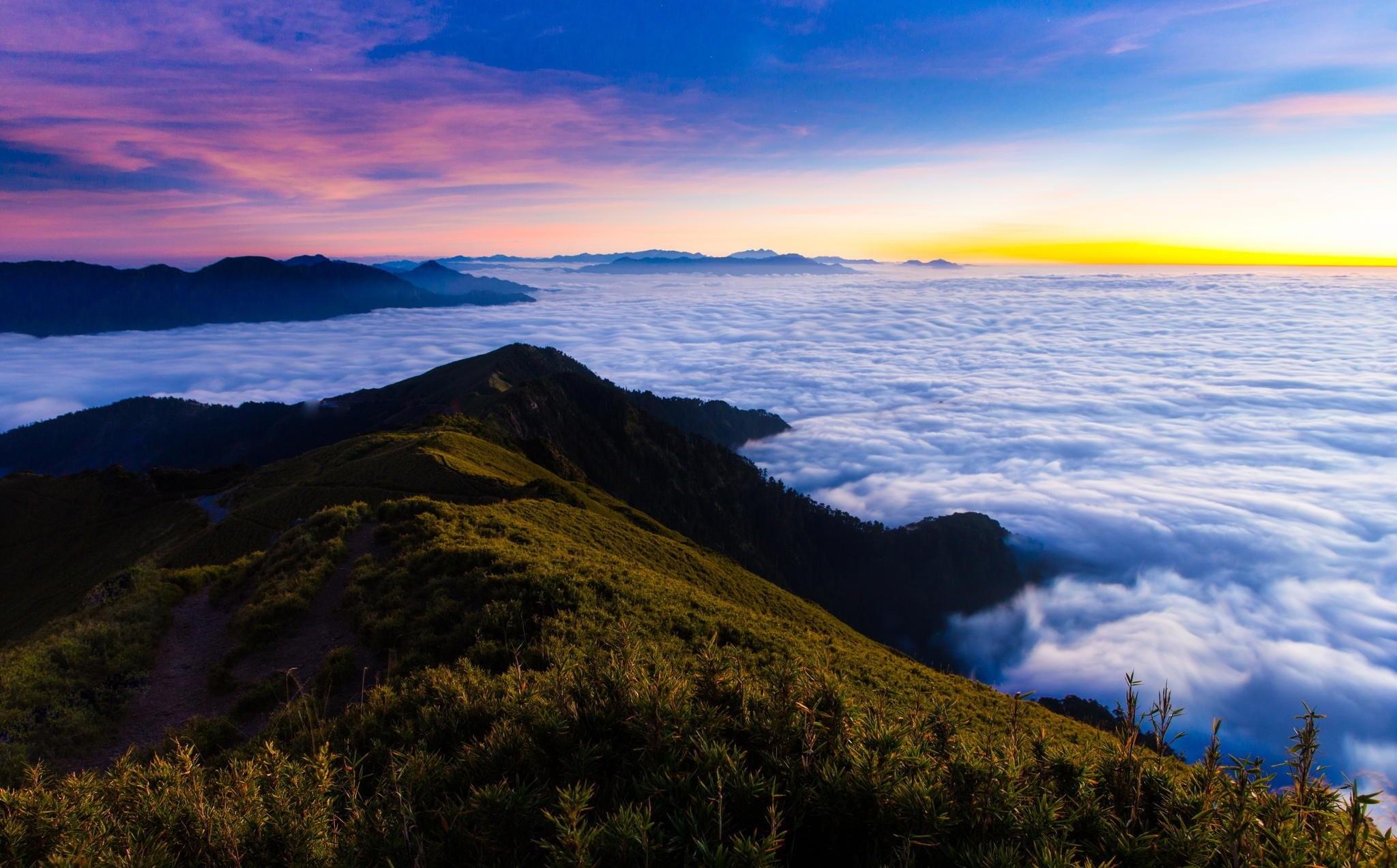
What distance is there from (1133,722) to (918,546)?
15982cm

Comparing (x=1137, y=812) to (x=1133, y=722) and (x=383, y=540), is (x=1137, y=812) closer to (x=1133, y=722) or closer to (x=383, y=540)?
(x=1133, y=722)

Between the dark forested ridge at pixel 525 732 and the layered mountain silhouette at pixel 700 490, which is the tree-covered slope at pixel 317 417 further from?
the dark forested ridge at pixel 525 732

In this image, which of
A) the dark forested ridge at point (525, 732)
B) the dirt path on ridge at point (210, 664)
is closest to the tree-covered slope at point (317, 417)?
the dark forested ridge at point (525, 732)

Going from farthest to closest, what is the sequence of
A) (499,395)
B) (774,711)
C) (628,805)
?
(499,395)
(774,711)
(628,805)

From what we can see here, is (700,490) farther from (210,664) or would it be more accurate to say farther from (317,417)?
(210,664)

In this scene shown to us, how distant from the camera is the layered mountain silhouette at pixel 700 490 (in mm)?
119438

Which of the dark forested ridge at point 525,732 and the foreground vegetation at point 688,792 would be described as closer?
the foreground vegetation at point 688,792

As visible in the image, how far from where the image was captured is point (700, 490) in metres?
134

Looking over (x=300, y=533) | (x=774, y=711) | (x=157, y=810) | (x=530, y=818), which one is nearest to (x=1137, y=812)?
(x=774, y=711)

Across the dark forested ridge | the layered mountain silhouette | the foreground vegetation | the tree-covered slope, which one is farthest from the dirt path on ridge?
the tree-covered slope

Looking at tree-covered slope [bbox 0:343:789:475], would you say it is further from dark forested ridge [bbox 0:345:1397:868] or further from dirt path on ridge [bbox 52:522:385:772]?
dirt path on ridge [bbox 52:522:385:772]

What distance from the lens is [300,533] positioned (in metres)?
21.3

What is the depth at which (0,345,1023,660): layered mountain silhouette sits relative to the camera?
11944cm

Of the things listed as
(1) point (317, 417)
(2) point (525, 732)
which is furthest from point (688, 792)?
(1) point (317, 417)
